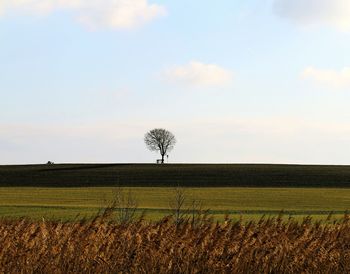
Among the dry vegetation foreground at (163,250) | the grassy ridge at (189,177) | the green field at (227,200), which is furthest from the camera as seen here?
the grassy ridge at (189,177)

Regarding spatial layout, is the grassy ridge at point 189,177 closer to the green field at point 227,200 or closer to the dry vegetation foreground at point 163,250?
the green field at point 227,200

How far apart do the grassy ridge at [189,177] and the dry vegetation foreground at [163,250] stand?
8303 cm

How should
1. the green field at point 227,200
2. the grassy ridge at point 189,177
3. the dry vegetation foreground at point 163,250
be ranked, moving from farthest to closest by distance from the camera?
the grassy ridge at point 189,177, the green field at point 227,200, the dry vegetation foreground at point 163,250

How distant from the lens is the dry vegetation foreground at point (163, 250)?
41.1 feet

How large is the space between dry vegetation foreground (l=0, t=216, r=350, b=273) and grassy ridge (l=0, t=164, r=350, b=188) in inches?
3269

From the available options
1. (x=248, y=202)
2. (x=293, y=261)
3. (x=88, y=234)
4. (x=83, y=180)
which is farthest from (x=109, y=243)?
(x=83, y=180)

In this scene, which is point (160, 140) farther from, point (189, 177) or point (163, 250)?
point (163, 250)

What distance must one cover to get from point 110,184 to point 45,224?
8538 centimetres

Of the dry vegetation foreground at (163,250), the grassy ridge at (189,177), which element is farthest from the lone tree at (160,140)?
the dry vegetation foreground at (163,250)

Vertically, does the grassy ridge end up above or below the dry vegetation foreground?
above

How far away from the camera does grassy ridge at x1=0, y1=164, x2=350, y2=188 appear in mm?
99875

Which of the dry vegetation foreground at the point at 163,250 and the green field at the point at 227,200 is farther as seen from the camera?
the green field at the point at 227,200

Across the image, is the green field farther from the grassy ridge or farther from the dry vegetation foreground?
the dry vegetation foreground

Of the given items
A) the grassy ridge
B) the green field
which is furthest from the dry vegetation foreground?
the grassy ridge
